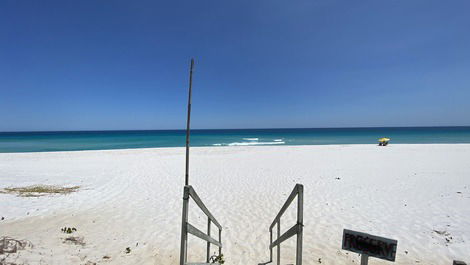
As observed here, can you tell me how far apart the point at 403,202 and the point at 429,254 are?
11.6ft

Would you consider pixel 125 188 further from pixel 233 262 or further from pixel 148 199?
pixel 233 262

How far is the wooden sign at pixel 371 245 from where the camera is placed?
1.50 m

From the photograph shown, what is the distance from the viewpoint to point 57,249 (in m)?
4.38

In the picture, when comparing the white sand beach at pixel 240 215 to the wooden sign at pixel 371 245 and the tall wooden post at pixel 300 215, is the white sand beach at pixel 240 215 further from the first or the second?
the wooden sign at pixel 371 245

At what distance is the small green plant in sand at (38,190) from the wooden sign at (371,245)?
11.1 metres

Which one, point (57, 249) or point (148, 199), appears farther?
point (148, 199)

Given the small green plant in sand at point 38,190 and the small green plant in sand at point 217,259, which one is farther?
the small green plant in sand at point 38,190

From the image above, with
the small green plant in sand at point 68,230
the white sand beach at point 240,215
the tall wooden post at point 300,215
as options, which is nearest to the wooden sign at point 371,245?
the tall wooden post at point 300,215

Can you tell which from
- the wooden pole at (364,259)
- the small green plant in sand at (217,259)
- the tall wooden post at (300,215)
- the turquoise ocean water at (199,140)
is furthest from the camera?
the turquoise ocean water at (199,140)

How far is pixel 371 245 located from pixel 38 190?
12.5 metres

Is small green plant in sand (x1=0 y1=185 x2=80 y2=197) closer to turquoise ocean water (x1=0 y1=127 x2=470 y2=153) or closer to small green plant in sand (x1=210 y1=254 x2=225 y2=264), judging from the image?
small green plant in sand (x1=210 y1=254 x2=225 y2=264)

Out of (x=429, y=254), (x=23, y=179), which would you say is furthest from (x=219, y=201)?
(x=23, y=179)

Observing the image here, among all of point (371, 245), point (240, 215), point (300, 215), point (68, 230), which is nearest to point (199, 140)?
point (240, 215)

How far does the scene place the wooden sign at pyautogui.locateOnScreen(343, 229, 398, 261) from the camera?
1497 mm
